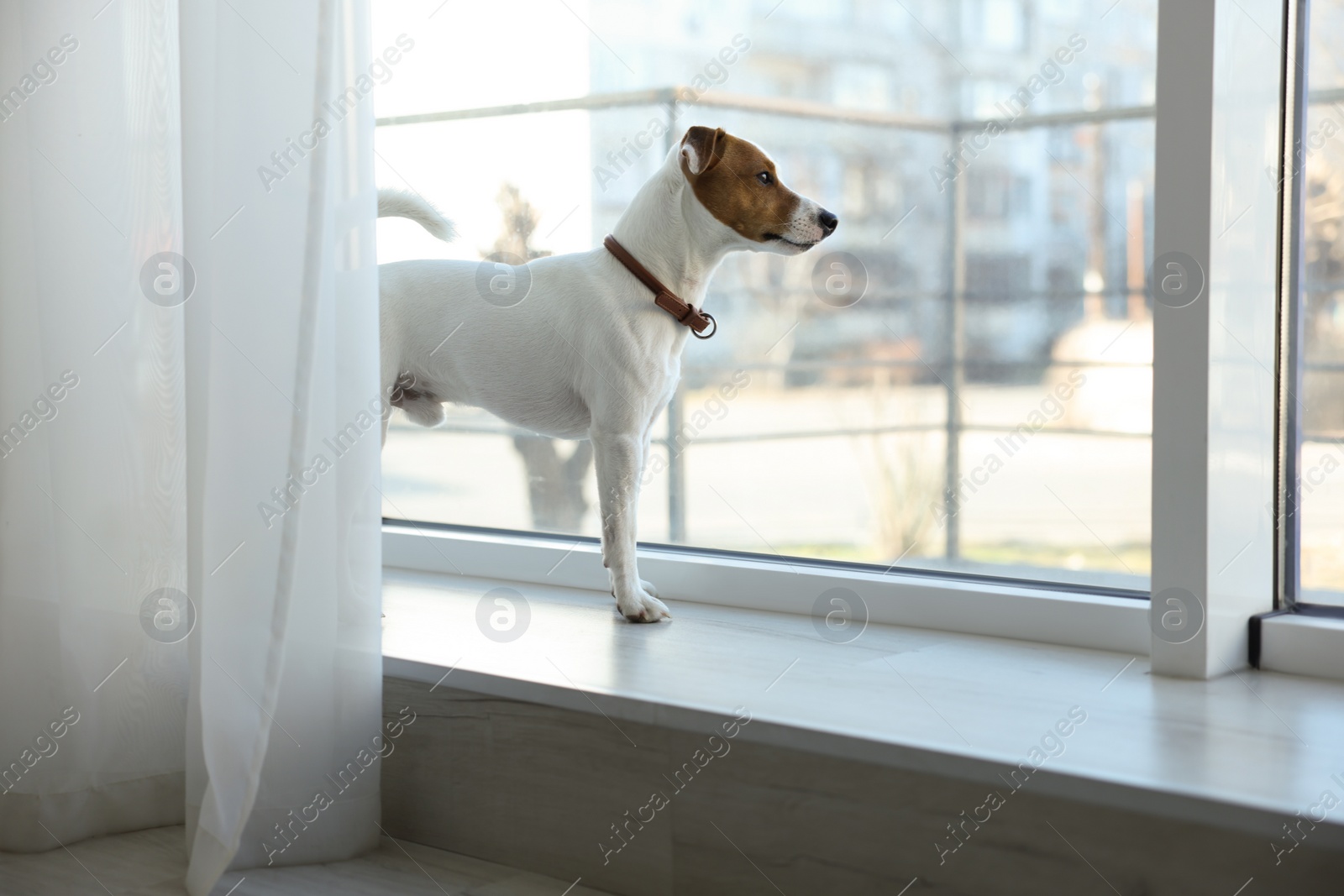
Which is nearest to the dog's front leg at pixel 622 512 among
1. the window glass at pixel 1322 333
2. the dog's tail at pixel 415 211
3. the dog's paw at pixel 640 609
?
the dog's paw at pixel 640 609

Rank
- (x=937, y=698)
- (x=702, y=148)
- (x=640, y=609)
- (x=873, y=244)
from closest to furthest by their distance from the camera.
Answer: (x=937, y=698), (x=702, y=148), (x=640, y=609), (x=873, y=244)

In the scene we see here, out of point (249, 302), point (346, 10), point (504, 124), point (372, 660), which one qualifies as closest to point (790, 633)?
point (372, 660)

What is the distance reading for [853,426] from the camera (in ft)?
5.52

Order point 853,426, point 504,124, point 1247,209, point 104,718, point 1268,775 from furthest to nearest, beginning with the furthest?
point 504,124, point 853,426, point 104,718, point 1247,209, point 1268,775

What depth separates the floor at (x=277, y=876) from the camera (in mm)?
1175

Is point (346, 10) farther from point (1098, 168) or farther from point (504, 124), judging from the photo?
point (1098, 168)

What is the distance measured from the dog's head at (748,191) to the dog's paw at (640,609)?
0.50 metres

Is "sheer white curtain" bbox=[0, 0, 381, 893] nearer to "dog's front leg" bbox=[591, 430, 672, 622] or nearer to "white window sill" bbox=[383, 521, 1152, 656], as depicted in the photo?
"dog's front leg" bbox=[591, 430, 672, 622]

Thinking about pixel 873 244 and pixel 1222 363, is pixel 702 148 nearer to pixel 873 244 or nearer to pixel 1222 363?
pixel 873 244

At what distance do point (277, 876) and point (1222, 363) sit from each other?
1.13 metres

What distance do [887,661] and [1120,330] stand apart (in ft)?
1.74

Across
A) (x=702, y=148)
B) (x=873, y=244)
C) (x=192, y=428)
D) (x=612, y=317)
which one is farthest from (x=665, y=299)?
(x=192, y=428)

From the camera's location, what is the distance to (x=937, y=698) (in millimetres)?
1126

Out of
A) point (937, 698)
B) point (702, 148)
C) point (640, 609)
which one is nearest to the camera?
point (937, 698)
